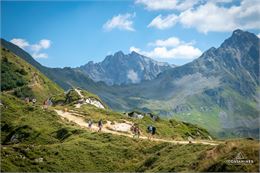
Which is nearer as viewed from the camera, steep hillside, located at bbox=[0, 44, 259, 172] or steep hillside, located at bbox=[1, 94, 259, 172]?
steep hillside, located at bbox=[1, 94, 259, 172]

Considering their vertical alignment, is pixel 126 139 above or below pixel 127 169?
above

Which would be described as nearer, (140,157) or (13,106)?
(140,157)

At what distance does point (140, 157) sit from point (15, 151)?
20944mm

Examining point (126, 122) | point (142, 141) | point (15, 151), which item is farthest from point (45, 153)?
point (126, 122)

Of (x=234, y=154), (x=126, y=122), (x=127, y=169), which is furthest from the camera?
(x=126, y=122)

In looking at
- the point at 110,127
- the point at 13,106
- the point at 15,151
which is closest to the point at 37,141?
the point at 15,151

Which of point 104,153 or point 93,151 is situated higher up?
point 93,151

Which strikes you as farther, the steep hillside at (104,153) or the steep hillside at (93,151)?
the steep hillside at (93,151)

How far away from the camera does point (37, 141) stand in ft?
264

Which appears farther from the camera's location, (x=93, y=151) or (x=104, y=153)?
(x=93, y=151)

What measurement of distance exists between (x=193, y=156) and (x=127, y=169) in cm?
1323

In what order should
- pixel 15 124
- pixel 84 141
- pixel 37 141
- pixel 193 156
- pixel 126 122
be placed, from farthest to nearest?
pixel 126 122
pixel 15 124
pixel 37 141
pixel 84 141
pixel 193 156

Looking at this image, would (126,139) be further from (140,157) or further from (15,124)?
(15,124)

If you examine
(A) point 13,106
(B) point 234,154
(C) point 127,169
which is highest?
(A) point 13,106
